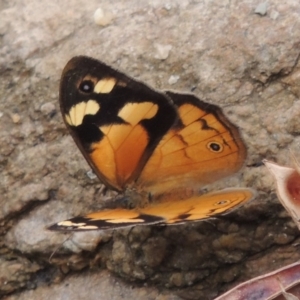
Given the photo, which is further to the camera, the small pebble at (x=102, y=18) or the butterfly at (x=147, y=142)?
the small pebble at (x=102, y=18)

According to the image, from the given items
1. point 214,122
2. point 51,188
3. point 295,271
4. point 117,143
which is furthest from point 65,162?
point 295,271

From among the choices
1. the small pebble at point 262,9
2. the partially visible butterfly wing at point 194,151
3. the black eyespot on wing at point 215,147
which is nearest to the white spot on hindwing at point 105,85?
the partially visible butterfly wing at point 194,151

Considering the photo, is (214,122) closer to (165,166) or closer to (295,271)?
(165,166)

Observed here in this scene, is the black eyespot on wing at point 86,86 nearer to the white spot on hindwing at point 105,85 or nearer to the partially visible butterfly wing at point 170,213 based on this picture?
the white spot on hindwing at point 105,85

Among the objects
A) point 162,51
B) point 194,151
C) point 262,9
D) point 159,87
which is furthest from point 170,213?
point 262,9

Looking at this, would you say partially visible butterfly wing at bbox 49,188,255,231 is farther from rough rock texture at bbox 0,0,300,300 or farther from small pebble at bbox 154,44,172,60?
small pebble at bbox 154,44,172,60

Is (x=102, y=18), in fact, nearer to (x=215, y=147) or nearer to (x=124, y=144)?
(x=124, y=144)
